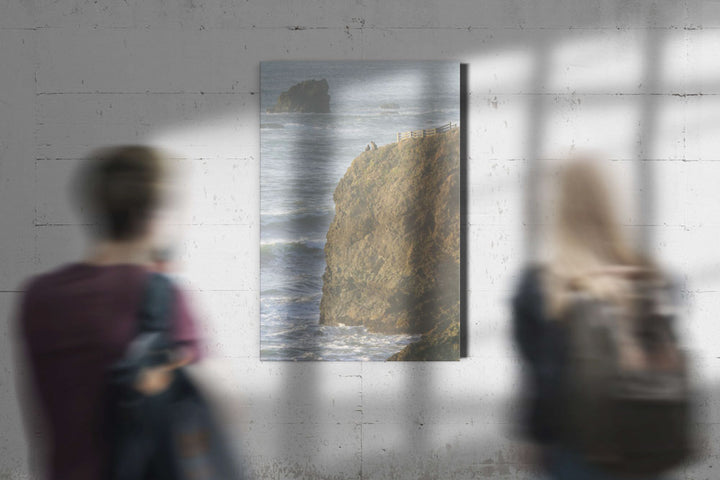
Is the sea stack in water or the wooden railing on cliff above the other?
the sea stack in water

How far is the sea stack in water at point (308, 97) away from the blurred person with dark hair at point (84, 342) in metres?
2.21

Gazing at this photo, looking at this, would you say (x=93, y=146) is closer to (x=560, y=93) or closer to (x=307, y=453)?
(x=307, y=453)

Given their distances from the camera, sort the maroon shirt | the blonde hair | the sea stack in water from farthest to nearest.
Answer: the sea stack in water < the blonde hair < the maroon shirt

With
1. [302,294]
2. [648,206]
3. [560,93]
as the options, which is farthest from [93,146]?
[648,206]

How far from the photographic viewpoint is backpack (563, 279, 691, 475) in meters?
1.39

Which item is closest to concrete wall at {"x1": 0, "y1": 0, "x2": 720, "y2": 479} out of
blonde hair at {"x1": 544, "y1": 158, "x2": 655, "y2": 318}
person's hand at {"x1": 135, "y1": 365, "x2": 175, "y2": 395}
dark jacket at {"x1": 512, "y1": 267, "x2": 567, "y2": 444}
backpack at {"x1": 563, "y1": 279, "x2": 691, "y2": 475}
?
dark jacket at {"x1": 512, "y1": 267, "x2": 567, "y2": 444}

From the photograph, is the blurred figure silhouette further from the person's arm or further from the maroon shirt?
the maroon shirt

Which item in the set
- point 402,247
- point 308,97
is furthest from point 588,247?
point 308,97

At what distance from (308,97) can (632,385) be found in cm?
261

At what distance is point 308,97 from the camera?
3496 millimetres

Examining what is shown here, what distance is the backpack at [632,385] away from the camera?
1.39m

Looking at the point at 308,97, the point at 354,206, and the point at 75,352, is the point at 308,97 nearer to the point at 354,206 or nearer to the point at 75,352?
the point at 354,206

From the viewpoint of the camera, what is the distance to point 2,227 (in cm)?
353

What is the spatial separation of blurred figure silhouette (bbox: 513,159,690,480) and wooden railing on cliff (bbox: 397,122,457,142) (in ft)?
6.42
